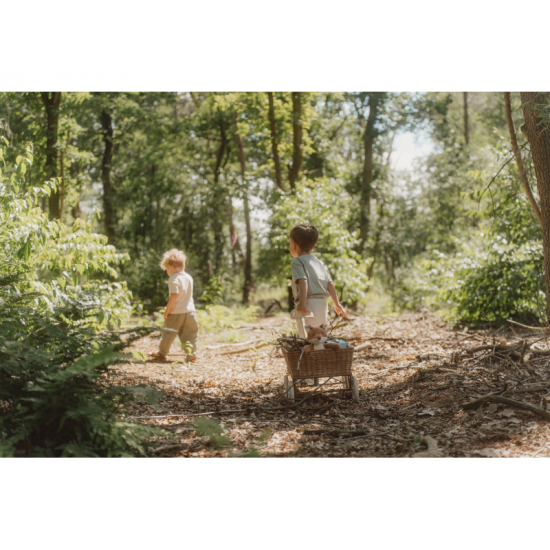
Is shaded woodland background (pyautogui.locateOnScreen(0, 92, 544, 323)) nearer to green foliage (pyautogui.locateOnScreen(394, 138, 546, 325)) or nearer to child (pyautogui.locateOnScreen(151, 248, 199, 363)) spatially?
green foliage (pyautogui.locateOnScreen(394, 138, 546, 325))

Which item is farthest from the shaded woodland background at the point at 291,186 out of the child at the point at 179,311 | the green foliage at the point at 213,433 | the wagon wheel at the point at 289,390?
the green foliage at the point at 213,433

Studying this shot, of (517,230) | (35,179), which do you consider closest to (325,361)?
(517,230)

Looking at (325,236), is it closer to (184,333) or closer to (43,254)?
(184,333)

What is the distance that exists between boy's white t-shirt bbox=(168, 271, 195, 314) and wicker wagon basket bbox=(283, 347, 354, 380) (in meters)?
2.50

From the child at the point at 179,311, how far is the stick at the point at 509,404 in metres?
3.69

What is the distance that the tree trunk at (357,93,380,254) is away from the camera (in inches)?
647

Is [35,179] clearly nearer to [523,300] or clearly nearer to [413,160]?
[523,300]

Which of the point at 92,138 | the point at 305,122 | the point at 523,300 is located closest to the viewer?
the point at 523,300

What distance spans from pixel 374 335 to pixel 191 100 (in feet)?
49.6

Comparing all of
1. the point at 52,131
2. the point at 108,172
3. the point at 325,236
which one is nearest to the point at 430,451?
the point at 325,236

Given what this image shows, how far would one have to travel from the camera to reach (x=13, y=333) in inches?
146

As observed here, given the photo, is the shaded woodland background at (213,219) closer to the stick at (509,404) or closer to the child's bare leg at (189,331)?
the child's bare leg at (189,331)

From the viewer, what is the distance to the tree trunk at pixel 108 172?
1533cm

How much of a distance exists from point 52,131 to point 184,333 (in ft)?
16.0
